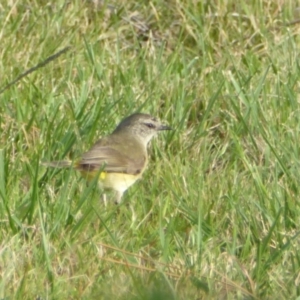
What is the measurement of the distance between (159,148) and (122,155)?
0.28 metres

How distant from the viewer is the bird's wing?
6.43 metres

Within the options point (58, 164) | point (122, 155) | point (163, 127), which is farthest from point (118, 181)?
point (58, 164)

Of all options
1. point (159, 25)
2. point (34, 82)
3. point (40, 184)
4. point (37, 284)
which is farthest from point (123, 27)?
point (37, 284)

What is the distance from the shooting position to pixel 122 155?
7121 millimetres

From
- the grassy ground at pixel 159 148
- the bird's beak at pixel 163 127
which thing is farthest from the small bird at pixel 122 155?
the grassy ground at pixel 159 148

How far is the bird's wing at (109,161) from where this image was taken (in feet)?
21.1

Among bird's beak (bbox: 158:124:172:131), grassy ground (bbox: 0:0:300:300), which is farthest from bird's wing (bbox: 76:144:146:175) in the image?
bird's beak (bbox: 158:124:172:131)

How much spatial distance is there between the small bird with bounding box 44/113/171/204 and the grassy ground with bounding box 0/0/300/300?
0.11 m

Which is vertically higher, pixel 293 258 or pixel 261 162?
pixel 293 258

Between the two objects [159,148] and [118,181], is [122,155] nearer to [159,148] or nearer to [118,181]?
[159,148]

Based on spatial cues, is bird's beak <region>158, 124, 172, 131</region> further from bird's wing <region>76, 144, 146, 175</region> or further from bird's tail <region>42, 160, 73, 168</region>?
bird's tail <region>42, 160, 73, 168</region>

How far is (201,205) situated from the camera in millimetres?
5566

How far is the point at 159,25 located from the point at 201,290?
4595 mm

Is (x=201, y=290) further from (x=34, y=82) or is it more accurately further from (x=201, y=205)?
(x=34, y=82)
